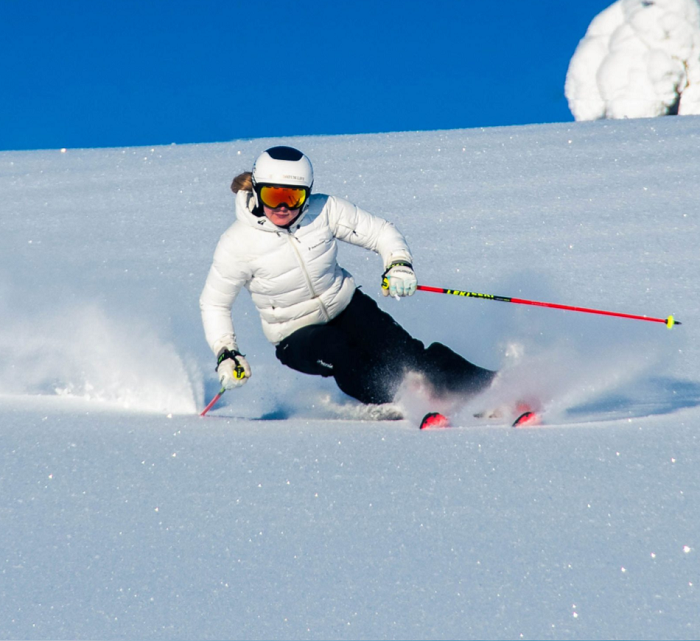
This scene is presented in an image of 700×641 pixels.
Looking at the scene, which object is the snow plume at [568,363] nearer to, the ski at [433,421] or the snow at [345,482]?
the snow at [345,482]

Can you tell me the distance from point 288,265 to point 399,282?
50 cm

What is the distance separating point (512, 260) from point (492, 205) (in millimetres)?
1600

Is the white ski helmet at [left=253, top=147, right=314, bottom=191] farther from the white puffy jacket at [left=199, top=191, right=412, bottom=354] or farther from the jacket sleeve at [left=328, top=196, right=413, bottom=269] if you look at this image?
the jacket sleeve at [left=328, top=196, right=413, bottom=269]

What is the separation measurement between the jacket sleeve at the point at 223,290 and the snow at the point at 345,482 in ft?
1.29

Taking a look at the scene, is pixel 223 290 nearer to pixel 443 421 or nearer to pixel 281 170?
pixel 281 170

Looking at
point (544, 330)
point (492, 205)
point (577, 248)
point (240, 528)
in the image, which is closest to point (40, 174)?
point (492, 205)

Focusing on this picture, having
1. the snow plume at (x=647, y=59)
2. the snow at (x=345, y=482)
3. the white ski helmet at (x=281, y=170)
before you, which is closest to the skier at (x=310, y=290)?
the white ski helmet at (x=281, y=170)

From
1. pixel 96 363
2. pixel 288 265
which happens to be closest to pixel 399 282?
pixel 288 265

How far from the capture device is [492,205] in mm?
9539

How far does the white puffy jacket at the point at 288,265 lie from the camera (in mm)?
3572

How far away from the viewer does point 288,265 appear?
11.9 ft

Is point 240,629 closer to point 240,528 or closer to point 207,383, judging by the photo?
point 240,528

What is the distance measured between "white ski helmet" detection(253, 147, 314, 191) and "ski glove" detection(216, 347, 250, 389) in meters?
0.76

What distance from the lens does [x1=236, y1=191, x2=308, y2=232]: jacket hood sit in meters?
3.53
